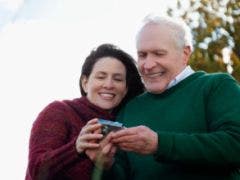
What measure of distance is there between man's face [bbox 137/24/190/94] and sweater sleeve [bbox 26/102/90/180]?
18.8 inches

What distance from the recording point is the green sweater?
290 cm

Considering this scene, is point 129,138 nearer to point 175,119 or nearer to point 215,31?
point 175,119

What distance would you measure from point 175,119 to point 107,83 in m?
0.60

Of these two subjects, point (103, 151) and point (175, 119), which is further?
point (175, 119)

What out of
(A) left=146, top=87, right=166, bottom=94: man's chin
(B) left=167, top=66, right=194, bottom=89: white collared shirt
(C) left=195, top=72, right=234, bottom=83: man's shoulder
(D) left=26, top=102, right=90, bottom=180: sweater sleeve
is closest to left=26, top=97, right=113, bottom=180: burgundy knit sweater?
(D) left=26, top=102, right=90, bottom=180: sweater sleeve

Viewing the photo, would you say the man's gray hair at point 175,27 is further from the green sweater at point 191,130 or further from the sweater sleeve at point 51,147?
the sweater sleeve at point 51,147

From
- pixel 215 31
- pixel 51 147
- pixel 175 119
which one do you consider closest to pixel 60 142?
pixel 51 147

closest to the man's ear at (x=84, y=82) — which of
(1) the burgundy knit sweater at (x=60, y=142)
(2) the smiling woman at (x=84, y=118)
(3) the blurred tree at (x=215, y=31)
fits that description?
(2) the smiling woman at (x=84, y=118)

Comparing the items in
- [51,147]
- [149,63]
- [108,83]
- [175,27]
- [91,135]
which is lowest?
[51,147]

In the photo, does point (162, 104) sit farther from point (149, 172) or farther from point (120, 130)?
point (120, 130)

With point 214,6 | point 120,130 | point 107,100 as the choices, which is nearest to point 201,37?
point 214,6

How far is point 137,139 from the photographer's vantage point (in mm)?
2777

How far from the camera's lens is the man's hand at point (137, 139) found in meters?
2.78

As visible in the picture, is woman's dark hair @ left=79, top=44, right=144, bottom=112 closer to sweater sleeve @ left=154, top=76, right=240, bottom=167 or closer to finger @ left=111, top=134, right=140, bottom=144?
sweater sleeve @ left=154, top=76, right=240, bottom=167
